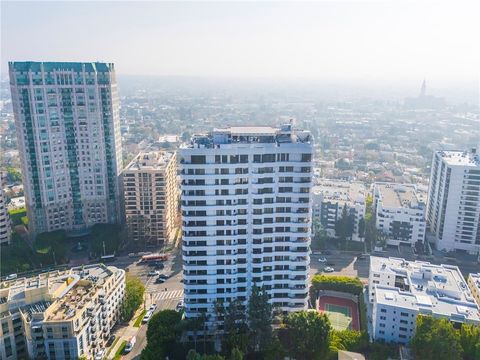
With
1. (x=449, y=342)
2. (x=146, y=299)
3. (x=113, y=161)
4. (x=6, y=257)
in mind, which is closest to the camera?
(x=449, y=342)

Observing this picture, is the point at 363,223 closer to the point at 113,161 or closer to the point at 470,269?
the point at 470,269

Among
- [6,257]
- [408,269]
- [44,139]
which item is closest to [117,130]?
[44,139]

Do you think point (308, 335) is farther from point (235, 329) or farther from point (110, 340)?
point (110, 340)

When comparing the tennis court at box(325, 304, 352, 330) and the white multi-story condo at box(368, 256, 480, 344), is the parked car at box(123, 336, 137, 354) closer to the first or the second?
the tennis court at box(325, 304, 352, 330)

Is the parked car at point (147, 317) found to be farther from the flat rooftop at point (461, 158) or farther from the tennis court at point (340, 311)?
the flat rooftop at point (461, 158)

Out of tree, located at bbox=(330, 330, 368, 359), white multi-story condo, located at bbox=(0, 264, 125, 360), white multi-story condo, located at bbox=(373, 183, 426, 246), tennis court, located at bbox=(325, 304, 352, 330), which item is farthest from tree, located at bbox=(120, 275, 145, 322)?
white multi-story condo, located at bbox=(373, 183, 426, 246)

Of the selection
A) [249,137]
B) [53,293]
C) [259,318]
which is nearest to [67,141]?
[53,293]

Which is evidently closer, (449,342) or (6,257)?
(449,342)
